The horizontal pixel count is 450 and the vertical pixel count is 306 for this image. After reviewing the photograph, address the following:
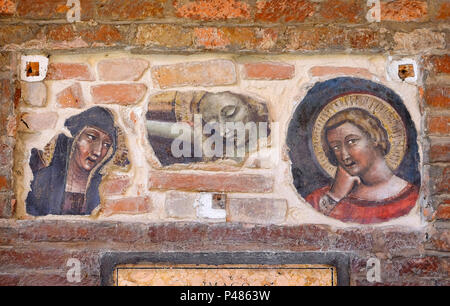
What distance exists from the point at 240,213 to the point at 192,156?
12.4 inches

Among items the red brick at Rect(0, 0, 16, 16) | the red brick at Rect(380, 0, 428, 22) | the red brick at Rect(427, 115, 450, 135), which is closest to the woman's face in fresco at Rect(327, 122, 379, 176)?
the red brick at Rect(427, 115, 450, 135)

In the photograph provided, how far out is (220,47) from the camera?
77.9 inches

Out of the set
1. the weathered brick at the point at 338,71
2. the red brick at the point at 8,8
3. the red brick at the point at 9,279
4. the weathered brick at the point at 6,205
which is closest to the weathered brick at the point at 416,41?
the weathered brick at the point at 338,71

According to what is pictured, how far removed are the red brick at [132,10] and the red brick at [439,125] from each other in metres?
1.23

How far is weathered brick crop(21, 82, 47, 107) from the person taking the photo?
6.56 feet

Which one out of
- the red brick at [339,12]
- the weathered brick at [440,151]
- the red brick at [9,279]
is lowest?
the red brick at [9,279]

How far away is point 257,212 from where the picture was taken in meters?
1.97

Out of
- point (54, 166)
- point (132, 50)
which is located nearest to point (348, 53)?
point (132, 50)

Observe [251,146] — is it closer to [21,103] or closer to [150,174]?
[150,174]

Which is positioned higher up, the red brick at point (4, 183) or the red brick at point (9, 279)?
the red brick at point (4, 183)

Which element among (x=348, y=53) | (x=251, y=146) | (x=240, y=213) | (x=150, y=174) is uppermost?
(x=348, y=53)

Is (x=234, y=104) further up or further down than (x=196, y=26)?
further down

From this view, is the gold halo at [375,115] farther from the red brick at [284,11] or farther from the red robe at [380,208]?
the red brick at [284,11]

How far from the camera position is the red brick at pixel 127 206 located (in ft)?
6.49
